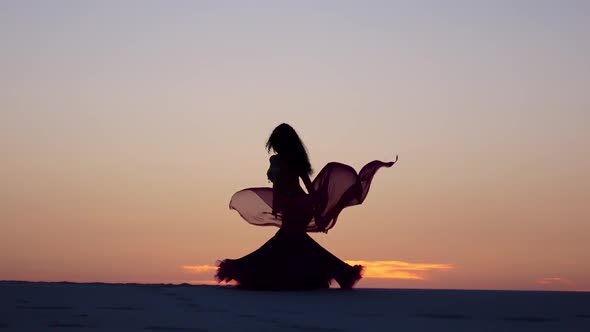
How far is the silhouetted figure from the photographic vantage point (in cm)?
1264

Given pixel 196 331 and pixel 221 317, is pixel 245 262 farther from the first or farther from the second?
pixel 196 331

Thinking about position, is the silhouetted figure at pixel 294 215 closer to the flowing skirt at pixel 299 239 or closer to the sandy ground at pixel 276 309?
the flowing skirt at pixel 299 239

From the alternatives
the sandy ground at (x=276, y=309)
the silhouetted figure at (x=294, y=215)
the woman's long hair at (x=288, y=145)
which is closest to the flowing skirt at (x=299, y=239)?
the silhouetted figure at (x=294, y=215)

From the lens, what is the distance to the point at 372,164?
13281mm

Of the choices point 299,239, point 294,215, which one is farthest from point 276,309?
point 294,215

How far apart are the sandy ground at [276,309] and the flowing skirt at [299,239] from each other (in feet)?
1.03

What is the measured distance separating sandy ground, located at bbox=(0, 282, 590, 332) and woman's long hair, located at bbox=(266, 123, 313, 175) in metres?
1.78

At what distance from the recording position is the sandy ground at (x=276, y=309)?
8.63 metres

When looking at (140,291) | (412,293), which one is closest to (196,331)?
(140,291)

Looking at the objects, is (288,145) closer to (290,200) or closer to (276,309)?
(290,200)

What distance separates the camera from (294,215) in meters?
12.9

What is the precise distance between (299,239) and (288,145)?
1.31 meters

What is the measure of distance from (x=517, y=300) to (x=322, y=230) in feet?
9.86

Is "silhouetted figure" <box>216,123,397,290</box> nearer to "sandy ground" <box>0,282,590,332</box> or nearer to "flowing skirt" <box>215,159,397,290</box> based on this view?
"flowing skirt" <box>215,159,397,290</box>
